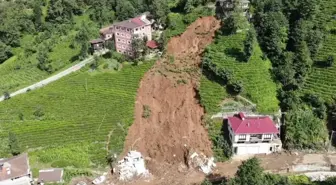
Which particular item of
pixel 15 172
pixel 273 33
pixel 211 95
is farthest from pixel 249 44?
pixel 15 172

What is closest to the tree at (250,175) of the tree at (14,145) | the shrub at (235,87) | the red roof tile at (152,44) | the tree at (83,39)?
the shrub at (235,87)

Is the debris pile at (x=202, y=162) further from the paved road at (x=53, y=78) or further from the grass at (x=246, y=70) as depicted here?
the paved road at (x=53, y=78)

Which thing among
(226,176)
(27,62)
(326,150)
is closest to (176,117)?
(226,176)

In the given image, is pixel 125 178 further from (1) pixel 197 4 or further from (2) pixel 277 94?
(1) pixel 197 4

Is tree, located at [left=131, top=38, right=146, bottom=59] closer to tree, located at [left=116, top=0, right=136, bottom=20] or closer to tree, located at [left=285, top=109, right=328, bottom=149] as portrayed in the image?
tree, located at [left=116, top=0, right=136, bottom=20]

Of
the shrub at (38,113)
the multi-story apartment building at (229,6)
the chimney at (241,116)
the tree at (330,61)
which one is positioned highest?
the multi-story apartment building at (229,6)

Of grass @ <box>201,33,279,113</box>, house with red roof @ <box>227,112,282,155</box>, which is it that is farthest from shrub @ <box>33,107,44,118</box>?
house with red roof @ <box>227,112,282,155</box>
